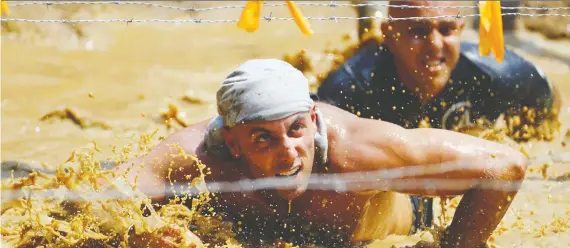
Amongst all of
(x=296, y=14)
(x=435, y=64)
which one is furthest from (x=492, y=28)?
(x=435, y=64)

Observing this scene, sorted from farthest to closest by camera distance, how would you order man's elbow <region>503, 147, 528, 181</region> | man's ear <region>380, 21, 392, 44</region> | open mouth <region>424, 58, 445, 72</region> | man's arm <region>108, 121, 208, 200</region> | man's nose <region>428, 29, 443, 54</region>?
1. man's ear <region>380, 21, 392, 44</region>
2. open mouth <region>424, 58, 445, 72</region>
3. man's nose <region>428, 29, 443, 54</region>
4. man's arm <region>108, 121, 208, 200</region>
5. man's elbow <region>503, 147, 528, 181</region>

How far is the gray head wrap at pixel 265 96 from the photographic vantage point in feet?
10.4

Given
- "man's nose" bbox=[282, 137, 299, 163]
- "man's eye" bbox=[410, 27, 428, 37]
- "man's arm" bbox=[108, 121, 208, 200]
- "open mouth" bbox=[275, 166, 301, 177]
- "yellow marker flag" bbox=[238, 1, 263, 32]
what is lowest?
"man's arm" bbox=[108, 121, 208, 200]

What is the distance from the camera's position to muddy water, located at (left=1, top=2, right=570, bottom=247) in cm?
474

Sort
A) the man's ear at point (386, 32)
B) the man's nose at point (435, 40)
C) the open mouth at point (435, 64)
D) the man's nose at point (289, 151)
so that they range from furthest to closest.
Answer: the man's ear at point (386, 32) < the open mouth at point (435, 64) < the man's nose at point (435, 40) < the man's nose at point (289, 151)

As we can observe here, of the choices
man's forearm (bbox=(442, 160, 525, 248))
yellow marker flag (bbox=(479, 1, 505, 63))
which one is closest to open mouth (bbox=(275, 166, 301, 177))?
man's forearm (bbox=(442, 160, 525, 248))

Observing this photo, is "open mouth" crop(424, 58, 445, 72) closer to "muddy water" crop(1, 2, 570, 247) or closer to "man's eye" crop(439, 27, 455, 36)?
"man's eye" crop(439, 27, 455, 36)

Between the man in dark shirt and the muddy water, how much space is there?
0.48m

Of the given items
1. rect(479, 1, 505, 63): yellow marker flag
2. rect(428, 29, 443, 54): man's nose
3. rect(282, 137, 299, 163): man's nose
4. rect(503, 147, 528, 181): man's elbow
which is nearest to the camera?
rect(479, 1, 505, 63): yellow marker flag

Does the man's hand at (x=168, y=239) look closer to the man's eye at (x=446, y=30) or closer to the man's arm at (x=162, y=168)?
the man's arm at (x=162, y=168)

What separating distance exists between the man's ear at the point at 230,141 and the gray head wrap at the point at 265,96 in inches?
1.5

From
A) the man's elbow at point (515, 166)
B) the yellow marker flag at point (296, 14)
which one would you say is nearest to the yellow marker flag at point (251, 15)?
the yellow marker flag at point (296, 14)

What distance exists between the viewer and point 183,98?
6.13 meters

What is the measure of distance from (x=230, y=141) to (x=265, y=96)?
29 cm
